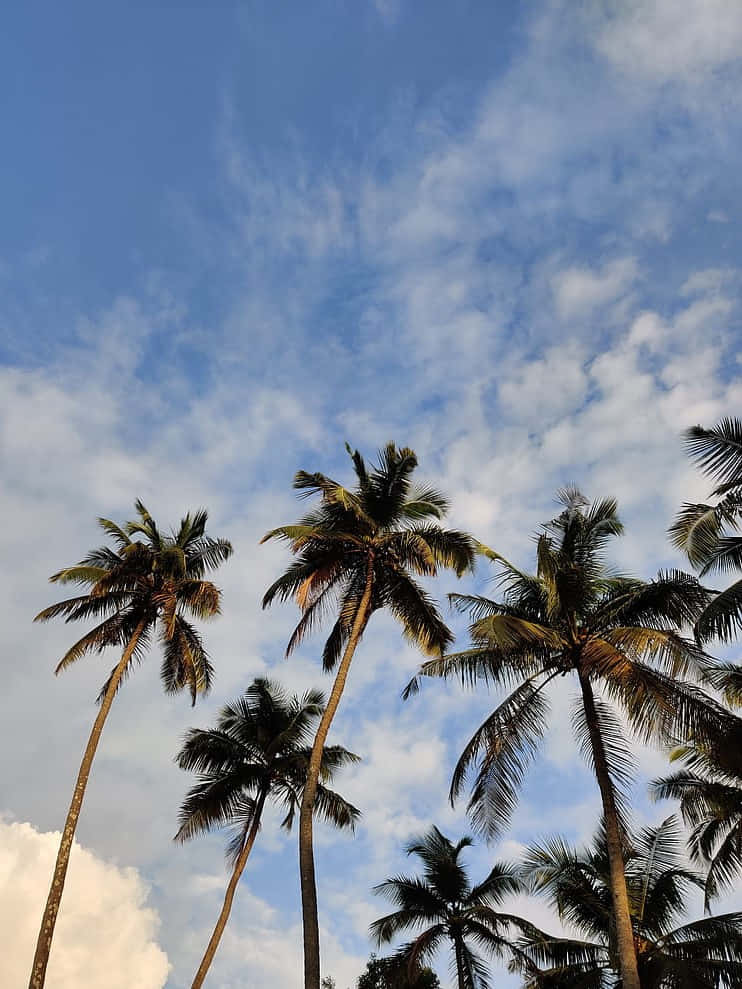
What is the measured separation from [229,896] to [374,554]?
12.5m

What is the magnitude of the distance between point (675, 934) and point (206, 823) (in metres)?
14.4

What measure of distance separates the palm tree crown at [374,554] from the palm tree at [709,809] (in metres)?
7.38

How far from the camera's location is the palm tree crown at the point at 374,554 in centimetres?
2106

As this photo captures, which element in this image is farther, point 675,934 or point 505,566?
point 675,934

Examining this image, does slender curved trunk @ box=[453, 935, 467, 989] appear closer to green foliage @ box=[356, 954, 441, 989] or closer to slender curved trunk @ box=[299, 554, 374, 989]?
green foliage @ box=[356, 954, 441, 989]

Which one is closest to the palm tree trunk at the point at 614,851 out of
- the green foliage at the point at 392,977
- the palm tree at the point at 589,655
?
the palm tree at the point at 589,655

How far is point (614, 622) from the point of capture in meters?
17.0

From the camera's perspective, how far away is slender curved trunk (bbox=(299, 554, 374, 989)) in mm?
15859

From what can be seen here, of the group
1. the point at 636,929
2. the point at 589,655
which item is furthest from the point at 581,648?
the point at 636,929

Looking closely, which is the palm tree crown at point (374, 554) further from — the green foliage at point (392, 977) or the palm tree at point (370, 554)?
the green foliage at point (392, 977)

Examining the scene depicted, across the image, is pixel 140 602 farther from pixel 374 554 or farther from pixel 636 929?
pixel 636 929

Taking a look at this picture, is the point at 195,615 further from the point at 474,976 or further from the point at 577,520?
the point at 474,976

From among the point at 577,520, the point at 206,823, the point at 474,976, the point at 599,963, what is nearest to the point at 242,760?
the point at 206,823

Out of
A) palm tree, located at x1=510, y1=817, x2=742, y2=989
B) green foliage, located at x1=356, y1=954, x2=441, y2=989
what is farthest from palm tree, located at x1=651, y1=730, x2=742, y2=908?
green foliage, located at x1=356, y1=954, x2=441, y2=989
